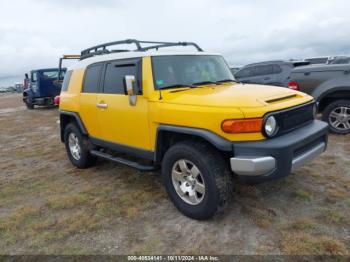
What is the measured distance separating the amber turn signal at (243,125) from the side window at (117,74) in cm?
153

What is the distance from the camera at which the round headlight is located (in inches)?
125

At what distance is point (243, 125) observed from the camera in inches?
123

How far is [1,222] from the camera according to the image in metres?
3.81

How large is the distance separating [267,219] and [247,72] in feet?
31.5

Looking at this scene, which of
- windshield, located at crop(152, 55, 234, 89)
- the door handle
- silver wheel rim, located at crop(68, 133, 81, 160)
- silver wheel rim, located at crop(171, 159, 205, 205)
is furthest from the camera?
silver wheel rim, located at crop(68, 133, 81, 160)

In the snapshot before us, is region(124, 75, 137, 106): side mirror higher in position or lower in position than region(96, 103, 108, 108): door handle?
higher

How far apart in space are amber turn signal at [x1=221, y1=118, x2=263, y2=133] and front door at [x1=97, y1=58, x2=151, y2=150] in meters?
1.21

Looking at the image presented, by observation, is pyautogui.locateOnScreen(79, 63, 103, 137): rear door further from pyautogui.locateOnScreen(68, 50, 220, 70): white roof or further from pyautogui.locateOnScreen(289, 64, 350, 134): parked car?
pyautogui.locateOnScreen(289, 64, 350, 134): parked car

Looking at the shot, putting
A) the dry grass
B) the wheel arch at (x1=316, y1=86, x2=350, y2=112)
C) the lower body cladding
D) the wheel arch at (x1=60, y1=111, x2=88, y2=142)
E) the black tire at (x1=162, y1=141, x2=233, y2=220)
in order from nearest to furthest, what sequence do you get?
the dry grass
the lower body cladding
the black tire at (x1=162, y1=141, x2=233, y2=220)
the wheel arch at (x1=60, y1=111, x2=88, y2=142)
the wheel arch at (x1=316, y1=86, x2=350, y2=112)

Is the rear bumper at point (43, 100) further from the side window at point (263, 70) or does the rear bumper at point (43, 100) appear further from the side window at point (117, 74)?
the side window at point (117, 74)

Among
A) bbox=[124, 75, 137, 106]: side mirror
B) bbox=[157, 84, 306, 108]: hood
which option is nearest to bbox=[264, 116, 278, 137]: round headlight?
bbox=[157, 84, 306, 108]: hood

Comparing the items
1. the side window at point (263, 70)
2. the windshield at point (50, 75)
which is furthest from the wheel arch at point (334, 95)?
the windshield at point (50, 75)

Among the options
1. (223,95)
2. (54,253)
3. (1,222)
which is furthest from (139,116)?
(1,222)

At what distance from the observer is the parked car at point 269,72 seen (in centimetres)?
1120
